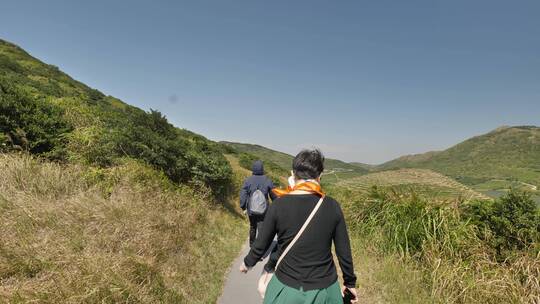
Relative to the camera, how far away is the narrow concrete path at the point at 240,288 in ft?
14.8

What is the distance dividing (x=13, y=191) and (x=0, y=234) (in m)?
1.47

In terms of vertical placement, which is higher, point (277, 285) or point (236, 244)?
point (277, 285)

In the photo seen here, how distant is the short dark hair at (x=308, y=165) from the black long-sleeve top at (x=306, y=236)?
7.1 inches

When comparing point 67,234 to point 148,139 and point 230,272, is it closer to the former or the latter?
point 230,272

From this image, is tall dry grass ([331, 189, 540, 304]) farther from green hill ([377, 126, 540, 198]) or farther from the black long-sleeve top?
green hill ([377, 126, 540, 198])

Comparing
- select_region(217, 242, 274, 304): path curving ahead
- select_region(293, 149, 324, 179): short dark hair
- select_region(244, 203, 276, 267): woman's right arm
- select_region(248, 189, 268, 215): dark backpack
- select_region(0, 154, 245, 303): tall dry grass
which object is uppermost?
select_region(293, 149, 324, 179): short dark hair

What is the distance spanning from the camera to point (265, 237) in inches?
86.3

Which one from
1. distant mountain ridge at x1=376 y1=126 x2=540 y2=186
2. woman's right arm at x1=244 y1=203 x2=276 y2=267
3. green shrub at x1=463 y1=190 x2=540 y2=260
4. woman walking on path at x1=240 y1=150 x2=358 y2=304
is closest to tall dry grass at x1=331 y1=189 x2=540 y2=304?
green shrub at x1=463 y1=190 x2=540 y2=260

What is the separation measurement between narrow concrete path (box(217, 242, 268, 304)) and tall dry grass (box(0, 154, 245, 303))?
0.67 ft

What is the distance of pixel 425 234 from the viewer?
5.60m

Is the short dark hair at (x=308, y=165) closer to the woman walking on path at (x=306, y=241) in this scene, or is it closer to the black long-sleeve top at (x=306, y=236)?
the woman walking on path at (x=306, y=241)

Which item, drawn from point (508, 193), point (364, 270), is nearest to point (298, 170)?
point (364, 270)

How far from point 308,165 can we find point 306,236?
530 millimetres

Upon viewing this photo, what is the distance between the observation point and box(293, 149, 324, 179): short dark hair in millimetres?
2166
